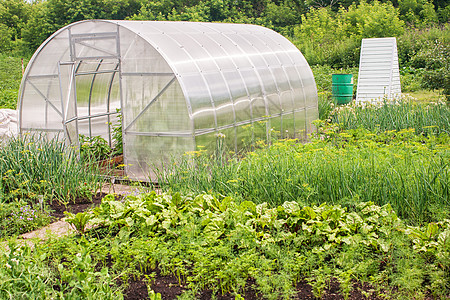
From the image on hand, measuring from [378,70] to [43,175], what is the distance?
1191 centimetres

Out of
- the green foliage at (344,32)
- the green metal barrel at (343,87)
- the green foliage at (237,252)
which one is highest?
the green foliage at (344,32)

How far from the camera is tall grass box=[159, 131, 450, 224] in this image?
486 cm

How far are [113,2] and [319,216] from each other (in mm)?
34202

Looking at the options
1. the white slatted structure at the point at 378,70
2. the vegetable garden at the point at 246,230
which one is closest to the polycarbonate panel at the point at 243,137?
the vegetable garden at the point at 246,230

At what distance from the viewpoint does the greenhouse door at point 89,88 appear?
8.42 m

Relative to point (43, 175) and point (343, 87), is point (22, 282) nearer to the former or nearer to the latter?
point (43, 175)

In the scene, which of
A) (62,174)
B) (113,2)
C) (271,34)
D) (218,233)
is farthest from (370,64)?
(113,2)

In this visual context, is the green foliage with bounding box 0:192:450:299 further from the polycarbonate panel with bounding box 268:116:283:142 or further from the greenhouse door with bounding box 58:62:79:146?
the polycarbonate panel with bounding box 268:116:283:142

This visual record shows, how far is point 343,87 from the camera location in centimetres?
1380

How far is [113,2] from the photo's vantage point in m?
35.5

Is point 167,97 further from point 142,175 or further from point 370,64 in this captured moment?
point 370,64

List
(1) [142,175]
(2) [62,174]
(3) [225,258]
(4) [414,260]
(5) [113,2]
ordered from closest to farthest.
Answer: (4) [414,260] < (3) [225,258] < (2) [62,174] < (1) [142,175] < (5) [113,2]

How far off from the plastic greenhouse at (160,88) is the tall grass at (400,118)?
52.2 inches

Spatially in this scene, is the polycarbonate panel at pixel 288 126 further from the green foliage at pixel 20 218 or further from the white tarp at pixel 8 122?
the white tarp at pixel 8 122
